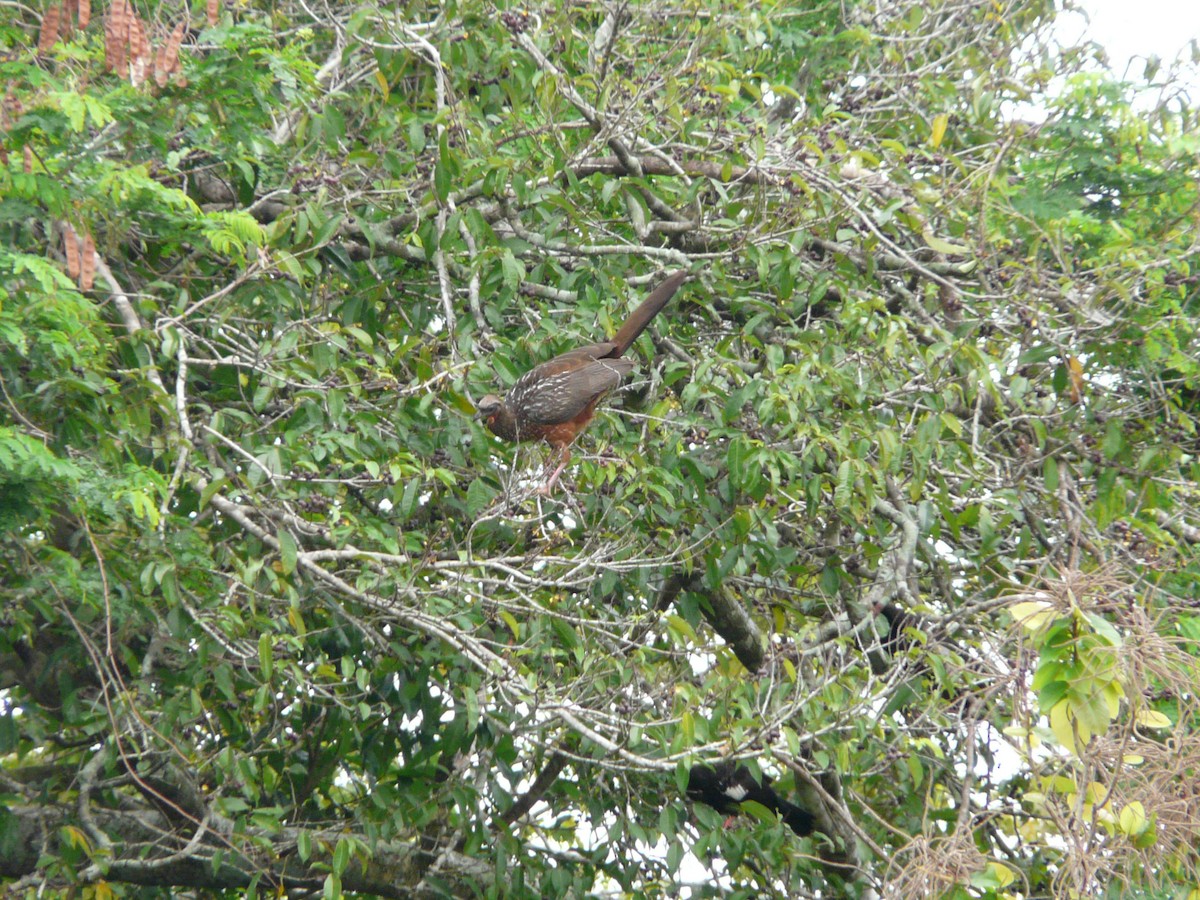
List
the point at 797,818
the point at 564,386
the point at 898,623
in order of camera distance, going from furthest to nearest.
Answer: the point at 797,818
the point at 898,623
the point at 564,386

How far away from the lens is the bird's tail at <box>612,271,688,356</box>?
16.1 feet

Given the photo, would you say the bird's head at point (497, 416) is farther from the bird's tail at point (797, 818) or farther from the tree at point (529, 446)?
the bird's tail at point (797, 818)

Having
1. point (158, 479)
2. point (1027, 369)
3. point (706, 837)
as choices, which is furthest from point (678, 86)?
point (706, 837)

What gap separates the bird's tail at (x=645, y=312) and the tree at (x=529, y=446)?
0.08 m

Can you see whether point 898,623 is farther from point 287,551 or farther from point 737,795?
point 287,551

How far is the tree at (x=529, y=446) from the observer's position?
3930 mm

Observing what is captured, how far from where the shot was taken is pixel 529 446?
205 inches

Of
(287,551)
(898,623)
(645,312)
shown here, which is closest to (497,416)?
(645,312)

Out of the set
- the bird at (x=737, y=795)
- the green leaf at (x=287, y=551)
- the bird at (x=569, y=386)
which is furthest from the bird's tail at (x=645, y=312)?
the bird at (x=737, y=795)

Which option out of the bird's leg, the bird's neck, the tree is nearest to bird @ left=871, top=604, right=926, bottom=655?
the tree

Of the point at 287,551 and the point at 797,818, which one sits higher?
the point at 287,551

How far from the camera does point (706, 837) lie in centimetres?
471

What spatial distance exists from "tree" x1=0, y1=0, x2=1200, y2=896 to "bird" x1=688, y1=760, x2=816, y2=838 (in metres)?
0.14

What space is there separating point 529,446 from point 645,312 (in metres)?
0.75
